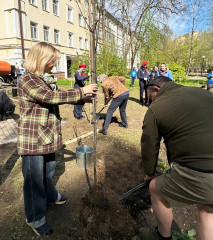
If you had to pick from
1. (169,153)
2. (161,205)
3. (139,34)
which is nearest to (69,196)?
(161,205)

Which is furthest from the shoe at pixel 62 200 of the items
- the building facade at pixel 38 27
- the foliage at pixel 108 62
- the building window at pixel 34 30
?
the building window at pixel 34 30

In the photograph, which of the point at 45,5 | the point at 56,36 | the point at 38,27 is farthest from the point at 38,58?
the point at 56,36

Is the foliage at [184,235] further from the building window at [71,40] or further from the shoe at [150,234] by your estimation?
the building window at [71,40]

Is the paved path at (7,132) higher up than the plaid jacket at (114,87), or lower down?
lower down

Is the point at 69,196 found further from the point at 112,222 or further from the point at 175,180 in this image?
the point at 175,180

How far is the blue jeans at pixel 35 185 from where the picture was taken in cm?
194

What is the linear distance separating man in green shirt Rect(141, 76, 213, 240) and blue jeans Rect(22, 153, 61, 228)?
3.47 feet

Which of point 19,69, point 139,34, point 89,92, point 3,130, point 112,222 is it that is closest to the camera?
point 89,92

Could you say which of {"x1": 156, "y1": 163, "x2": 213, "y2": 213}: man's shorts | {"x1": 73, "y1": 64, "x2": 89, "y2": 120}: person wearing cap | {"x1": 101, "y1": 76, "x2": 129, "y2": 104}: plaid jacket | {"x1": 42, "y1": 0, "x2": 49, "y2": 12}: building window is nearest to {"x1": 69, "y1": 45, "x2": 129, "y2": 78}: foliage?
{"x1": 73, "y1": 64, "x2": 89, "y2": 120}: person wearing cap

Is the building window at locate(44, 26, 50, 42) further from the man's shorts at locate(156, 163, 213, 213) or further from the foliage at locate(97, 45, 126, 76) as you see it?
the man's shorts at locate(156, 163, 213, 213)

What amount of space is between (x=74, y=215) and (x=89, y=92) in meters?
1.54

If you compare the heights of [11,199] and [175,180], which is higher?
[175,180]

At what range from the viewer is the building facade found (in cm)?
1712

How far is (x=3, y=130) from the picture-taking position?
535cm
